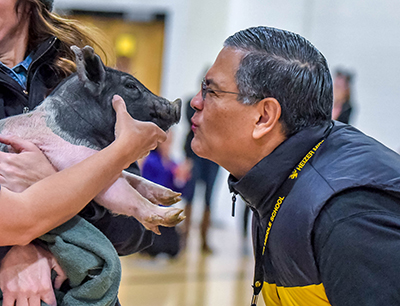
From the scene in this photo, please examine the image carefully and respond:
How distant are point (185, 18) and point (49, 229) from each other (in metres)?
4.44

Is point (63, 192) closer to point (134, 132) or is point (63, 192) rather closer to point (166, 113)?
point (134, 132)

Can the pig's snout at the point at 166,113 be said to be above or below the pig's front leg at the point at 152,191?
above

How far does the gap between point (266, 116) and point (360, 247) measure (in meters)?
0.44

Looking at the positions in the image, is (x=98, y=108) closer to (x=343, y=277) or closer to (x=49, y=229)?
(x=49, y=229)

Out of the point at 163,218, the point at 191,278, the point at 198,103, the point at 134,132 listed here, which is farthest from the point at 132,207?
the point at 191,278

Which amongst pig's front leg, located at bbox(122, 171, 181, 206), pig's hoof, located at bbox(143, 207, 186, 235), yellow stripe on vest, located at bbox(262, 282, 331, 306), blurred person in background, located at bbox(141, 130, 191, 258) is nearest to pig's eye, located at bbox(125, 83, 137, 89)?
pig's front leg, located at bbox(122, 171, 181, 206)

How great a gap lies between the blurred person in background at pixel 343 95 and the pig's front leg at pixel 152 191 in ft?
9.37

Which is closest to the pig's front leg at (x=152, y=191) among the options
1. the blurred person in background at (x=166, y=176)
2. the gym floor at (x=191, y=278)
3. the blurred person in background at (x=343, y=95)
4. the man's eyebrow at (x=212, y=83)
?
the man's eyebrow at (x=212, y=83)

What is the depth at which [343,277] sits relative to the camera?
0.98m

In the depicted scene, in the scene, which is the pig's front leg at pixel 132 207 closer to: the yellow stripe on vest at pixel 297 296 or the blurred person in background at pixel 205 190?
the yellow stripe on vest at pixel 297 296

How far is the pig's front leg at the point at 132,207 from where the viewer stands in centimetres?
103

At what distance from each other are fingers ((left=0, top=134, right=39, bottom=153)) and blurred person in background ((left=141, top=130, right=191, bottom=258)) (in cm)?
159

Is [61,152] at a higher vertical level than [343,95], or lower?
higher

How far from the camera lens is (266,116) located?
122 cm
